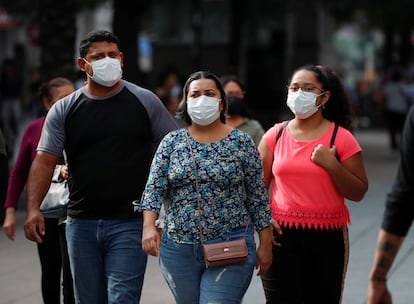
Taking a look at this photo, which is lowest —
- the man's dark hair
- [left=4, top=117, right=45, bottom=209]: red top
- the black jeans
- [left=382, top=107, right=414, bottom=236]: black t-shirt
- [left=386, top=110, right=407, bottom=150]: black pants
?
[left=386, top=110, right=407, bottom=150]: black pants

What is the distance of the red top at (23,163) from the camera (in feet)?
21.1

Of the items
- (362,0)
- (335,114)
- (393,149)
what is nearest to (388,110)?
(393,149)

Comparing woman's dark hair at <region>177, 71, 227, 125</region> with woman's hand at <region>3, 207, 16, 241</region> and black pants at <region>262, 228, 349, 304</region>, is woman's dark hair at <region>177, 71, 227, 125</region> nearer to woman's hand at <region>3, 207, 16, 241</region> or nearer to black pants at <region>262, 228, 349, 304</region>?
black pants at <region>262, 228, 349, 304</region>

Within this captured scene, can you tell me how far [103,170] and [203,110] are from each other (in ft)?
2.13

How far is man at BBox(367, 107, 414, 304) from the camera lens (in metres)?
3.88

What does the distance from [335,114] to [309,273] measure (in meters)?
0.89

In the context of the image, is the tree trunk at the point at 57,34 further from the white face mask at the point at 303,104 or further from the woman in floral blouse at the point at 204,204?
the woman in floral blouse at the point at 204,204

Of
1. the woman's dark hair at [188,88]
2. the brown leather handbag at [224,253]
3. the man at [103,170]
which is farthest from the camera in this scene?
the man at [103,170]

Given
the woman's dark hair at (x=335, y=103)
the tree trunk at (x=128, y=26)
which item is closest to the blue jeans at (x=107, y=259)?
the woman's dark hair at (x=335, y=103)

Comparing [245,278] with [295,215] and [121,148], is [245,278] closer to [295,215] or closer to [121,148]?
[295,215]

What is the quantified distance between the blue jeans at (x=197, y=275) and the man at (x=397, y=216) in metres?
1.18

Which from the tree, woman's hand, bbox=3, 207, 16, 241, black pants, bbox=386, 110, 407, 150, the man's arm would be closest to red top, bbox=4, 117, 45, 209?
woman's hand, bbox=3, 207, 16, 241

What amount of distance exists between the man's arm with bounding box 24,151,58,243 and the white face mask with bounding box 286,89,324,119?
1253 mm

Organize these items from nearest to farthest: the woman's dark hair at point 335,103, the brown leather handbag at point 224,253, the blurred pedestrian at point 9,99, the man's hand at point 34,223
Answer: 1. the brown leather handbag at point 224,253
2. the man's hand at point 34,223
3. the woman's dark hair at point 335,103
4. the blurred pedestrian at point 9,99
